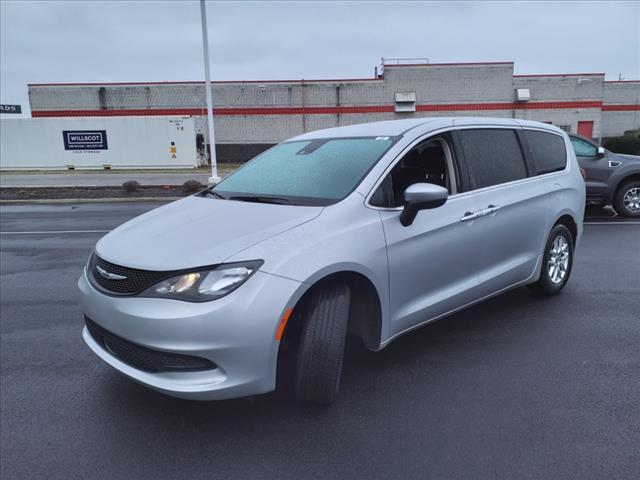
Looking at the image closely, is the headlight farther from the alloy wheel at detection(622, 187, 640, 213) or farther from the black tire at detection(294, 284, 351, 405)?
the alloy wheel at detection(622, 187, 640, 213)

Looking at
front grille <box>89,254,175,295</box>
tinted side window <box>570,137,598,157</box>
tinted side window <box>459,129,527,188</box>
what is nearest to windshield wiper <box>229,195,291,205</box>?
front grille <box>89,254,175,295</box>

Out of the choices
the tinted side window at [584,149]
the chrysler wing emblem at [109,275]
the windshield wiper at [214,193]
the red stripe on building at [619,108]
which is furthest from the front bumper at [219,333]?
the red stripe on building at [619,108]

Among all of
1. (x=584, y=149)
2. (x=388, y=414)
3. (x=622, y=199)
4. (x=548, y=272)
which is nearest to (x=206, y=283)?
(x=388, y=414)

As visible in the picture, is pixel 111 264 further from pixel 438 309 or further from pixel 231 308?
pixel 438 309

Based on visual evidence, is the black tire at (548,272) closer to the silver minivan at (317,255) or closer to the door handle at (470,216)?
the silver minivan at (317,255)

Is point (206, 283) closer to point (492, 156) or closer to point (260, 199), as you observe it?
point (260, 199)

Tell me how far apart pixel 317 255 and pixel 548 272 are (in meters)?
3.12

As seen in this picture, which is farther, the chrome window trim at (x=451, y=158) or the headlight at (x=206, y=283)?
the chrome window trim at (x=451, y=158)

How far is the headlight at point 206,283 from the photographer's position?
246cm

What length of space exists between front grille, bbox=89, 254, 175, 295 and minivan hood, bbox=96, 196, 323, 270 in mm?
31

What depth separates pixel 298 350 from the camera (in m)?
2.76

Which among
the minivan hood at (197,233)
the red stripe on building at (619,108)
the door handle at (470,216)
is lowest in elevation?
the door handle at (470,216)

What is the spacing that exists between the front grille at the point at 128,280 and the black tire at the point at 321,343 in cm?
79

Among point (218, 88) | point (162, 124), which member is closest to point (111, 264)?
point (162, 124)
